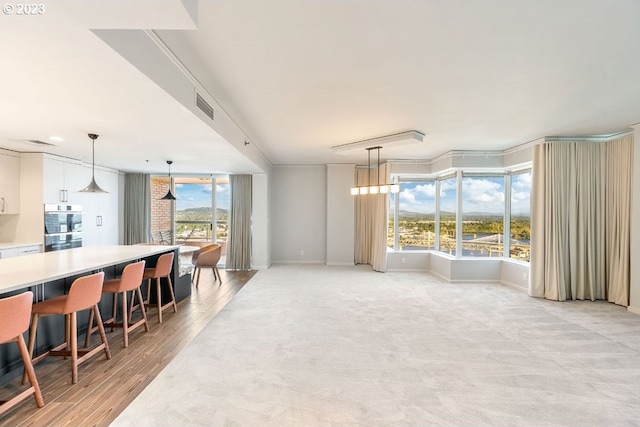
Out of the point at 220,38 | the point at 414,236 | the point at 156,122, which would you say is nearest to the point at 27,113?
the point at 156,122

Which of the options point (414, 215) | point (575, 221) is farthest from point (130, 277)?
point (575, 221)

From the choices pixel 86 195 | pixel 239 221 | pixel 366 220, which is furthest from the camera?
pixel 366 220

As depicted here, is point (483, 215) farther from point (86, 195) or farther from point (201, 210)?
point (86, 195)

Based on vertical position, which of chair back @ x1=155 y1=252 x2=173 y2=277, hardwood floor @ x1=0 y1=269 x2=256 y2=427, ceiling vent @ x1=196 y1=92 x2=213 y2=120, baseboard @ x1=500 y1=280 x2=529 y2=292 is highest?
ceiling vent @ x1=196 y1=92 x2=213 y2=120

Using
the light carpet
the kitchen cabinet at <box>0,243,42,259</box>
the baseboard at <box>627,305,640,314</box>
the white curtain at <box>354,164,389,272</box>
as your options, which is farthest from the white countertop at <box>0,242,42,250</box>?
the baseboard at <box>627,305,640,314</box>

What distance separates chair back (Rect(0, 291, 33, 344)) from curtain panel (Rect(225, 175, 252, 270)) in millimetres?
5632

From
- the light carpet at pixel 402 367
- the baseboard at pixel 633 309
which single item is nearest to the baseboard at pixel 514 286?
the light carpet at pixel 402 367

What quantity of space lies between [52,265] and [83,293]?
25.7 inches

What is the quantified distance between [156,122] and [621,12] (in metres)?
3.97

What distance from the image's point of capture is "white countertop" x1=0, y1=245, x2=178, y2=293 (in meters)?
2.43

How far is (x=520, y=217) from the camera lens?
622cm

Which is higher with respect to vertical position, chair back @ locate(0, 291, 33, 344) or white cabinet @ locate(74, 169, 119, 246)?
white cabinet @ locate(74, 169, 119, 246)

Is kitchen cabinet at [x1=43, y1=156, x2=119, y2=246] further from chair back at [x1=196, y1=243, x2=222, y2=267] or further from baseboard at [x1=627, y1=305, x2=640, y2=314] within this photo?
baseboard at [x1=627, y1=305, x2=640, y2=314]

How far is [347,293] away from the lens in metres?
5.47
